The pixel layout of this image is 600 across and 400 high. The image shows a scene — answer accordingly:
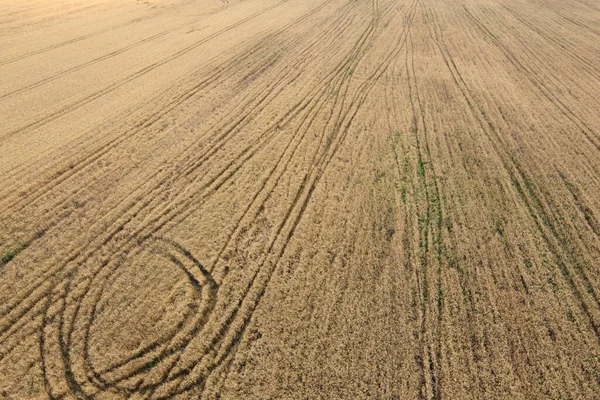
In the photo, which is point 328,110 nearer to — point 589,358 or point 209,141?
point 209,141

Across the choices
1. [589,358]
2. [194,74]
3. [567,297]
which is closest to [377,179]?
[567,297]

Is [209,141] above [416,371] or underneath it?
above

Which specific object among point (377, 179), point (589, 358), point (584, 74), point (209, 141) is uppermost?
point (584, 74)

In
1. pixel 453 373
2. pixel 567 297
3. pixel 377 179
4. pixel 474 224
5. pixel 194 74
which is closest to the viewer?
pixel 453 373

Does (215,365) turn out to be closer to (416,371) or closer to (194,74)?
(416,371)

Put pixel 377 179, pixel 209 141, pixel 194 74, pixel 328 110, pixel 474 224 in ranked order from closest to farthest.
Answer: pixel 474 224
pixel 377 179
pixel 209 141
pixel 328 110
pixel 194 74

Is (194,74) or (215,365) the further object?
(194,74)
